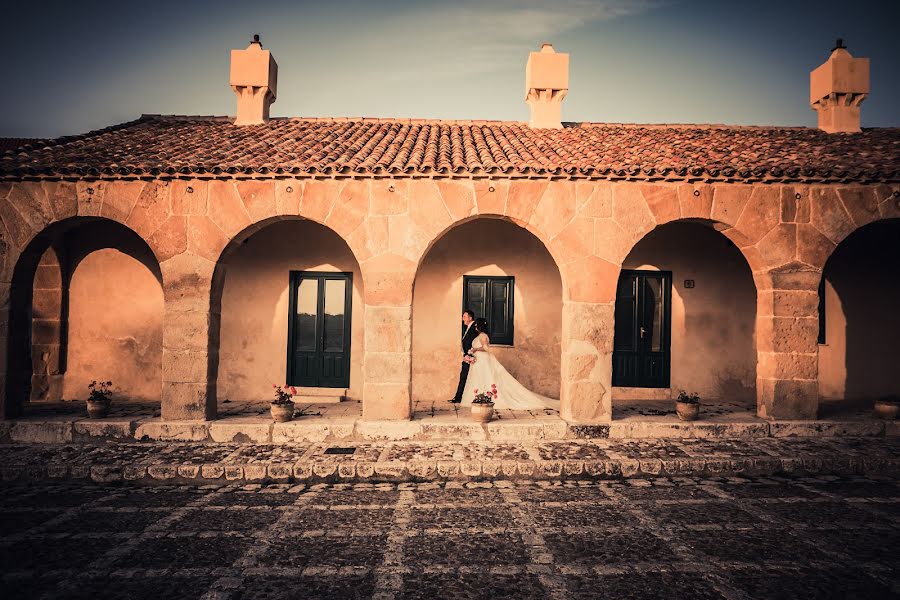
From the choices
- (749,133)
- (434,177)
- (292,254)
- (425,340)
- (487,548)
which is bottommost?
(487,548)

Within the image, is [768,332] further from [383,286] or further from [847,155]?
[383,286]

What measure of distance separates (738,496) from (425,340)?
587cm

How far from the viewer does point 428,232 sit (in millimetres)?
7664

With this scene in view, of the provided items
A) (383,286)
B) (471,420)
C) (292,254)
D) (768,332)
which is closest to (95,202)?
(292,254)

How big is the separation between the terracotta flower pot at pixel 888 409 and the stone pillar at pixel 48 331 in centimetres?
1479

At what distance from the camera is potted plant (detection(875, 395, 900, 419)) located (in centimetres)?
787

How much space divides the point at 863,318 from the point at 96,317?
50.7 ft

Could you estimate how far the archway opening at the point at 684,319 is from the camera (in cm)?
1002

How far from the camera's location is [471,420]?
768cm

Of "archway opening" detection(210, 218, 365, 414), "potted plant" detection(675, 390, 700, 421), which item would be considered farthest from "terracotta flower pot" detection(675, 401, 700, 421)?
"archway opening" detection(210, 218, 365, 414)

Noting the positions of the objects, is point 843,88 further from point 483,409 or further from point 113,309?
point 113,309

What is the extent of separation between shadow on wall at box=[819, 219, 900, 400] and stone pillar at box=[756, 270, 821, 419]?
290cm

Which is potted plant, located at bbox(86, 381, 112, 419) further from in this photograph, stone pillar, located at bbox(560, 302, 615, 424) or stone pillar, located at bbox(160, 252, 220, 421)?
stone pillar, located at bbox(560, 302, 615, 424)

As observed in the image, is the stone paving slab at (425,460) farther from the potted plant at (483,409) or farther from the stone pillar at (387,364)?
the stone pillar at (387,364)
